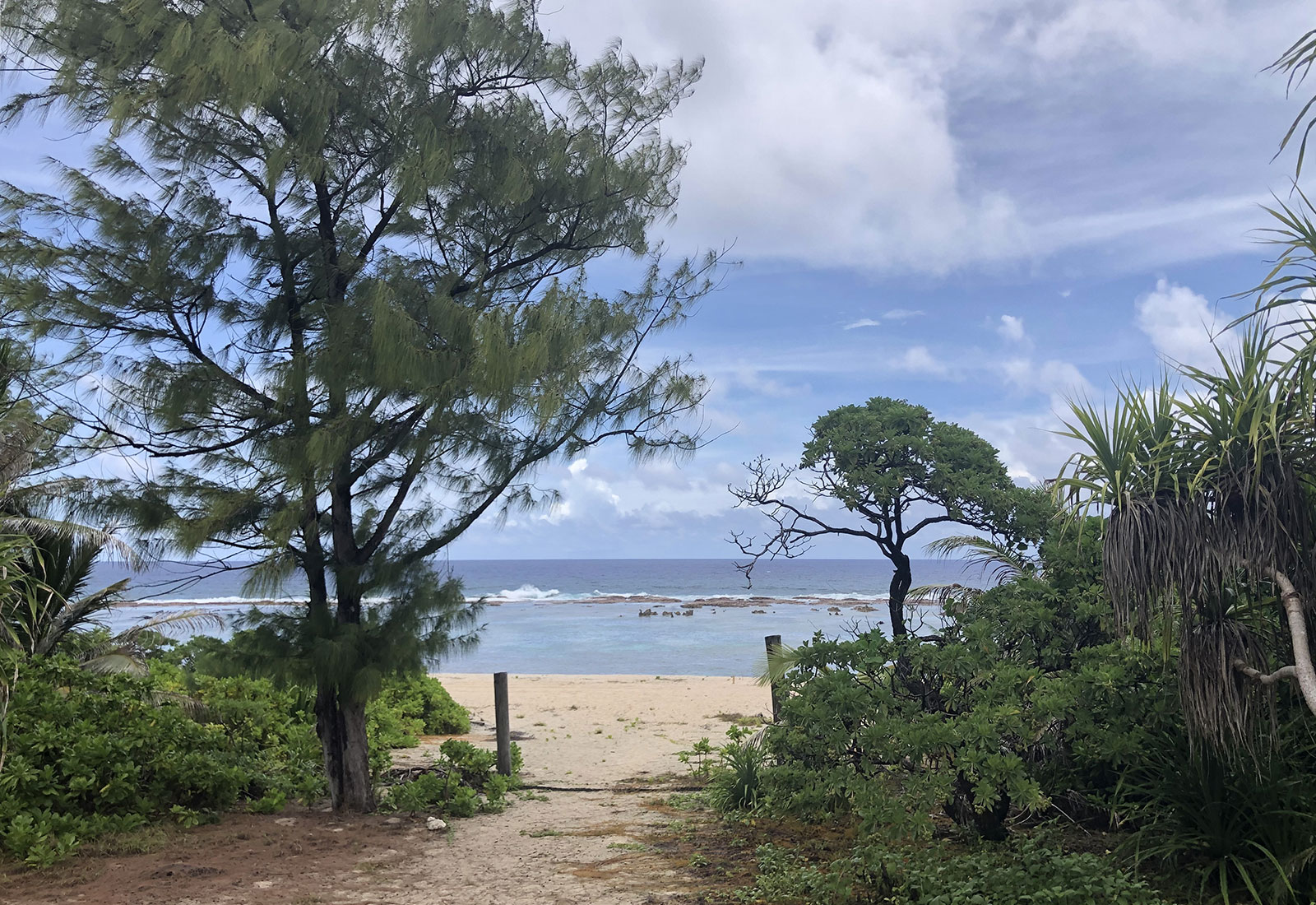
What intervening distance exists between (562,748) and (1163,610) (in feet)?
27.0

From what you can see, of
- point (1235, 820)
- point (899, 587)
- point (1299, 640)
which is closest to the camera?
point (1299, 640)

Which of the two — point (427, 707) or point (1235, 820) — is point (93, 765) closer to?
point (427, 707)

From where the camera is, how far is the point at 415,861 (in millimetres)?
6438

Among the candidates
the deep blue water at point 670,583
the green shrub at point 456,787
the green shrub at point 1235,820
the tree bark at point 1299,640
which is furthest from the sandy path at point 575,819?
the deep blue water at point 670,583

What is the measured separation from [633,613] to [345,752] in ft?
141

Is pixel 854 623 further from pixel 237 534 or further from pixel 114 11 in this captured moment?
pixel 114 11

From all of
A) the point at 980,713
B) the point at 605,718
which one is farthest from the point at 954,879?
the point at 605,718

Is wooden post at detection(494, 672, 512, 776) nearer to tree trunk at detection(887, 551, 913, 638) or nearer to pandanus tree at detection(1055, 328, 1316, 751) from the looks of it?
tree trunk at detection(887, 551, 913, 638)

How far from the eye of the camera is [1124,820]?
5652mm

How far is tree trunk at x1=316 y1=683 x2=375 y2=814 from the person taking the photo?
7.70 metres

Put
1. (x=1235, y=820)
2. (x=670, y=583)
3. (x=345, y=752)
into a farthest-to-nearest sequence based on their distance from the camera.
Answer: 1. (x=670, y=583)
2. (x=345, y=752)
3. (x=1235, y=820)

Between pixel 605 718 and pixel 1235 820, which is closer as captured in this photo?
pixel 1235 820

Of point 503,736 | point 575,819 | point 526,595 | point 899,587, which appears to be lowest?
point 575,819

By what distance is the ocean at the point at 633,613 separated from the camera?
43.4 feet
